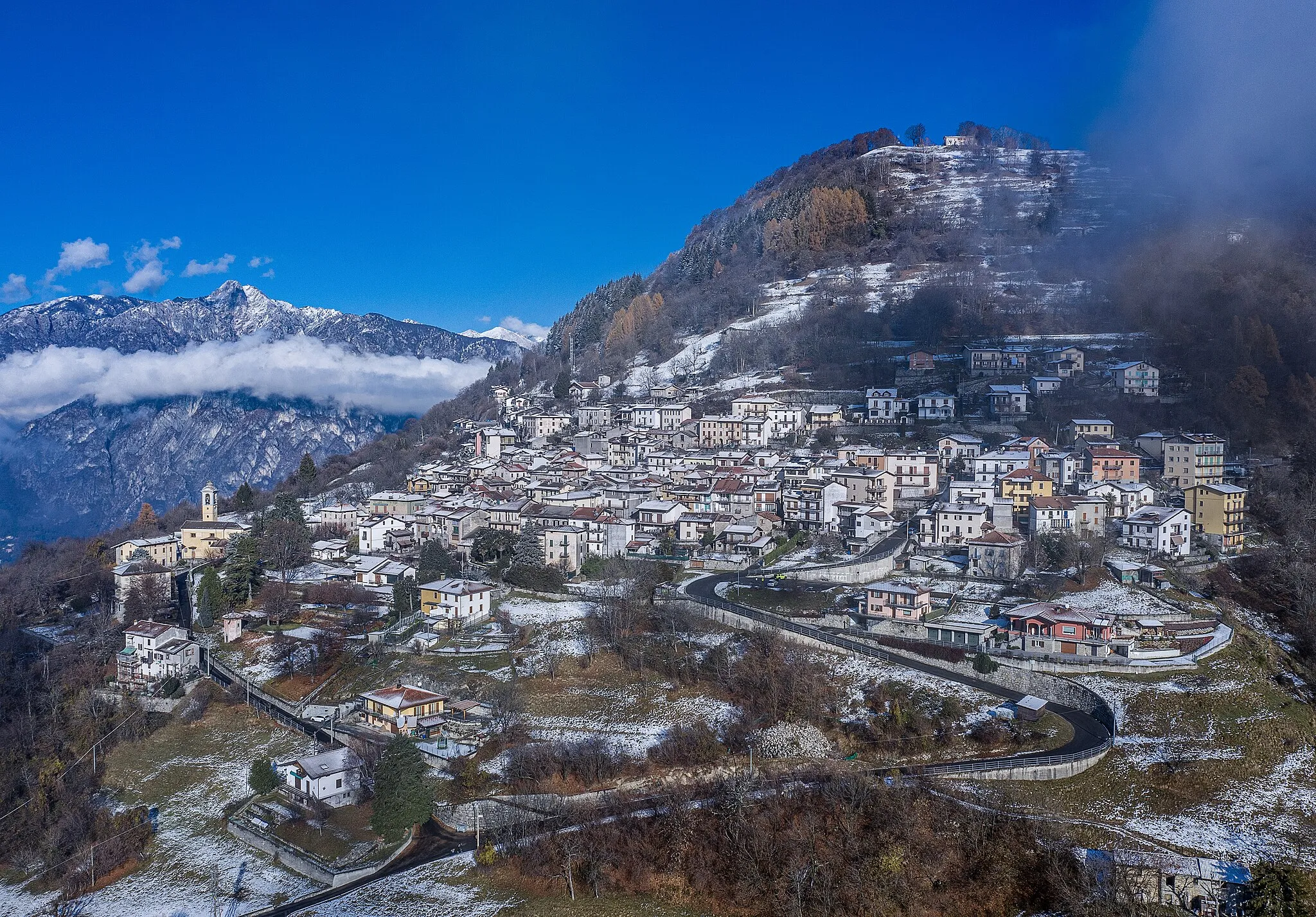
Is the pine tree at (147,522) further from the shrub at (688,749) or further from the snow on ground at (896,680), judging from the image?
the snow on ground at (896,680)

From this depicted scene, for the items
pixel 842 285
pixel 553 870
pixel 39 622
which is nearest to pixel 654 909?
pixel 553 870

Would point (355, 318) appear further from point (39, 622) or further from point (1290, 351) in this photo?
point (1290, 351)

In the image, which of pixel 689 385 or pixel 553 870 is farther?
pixel 689 385

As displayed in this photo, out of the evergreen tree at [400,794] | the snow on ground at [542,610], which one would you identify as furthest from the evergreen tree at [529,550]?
the evergreen tree at [400,794]

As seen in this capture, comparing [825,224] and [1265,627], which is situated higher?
[825,224]

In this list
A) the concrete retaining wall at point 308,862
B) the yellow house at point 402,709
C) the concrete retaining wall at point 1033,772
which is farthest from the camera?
the yellow house at point 402,709

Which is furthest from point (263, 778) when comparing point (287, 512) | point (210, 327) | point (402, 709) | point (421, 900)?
point (210, 327)

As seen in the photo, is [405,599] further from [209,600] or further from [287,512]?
[287,512]
